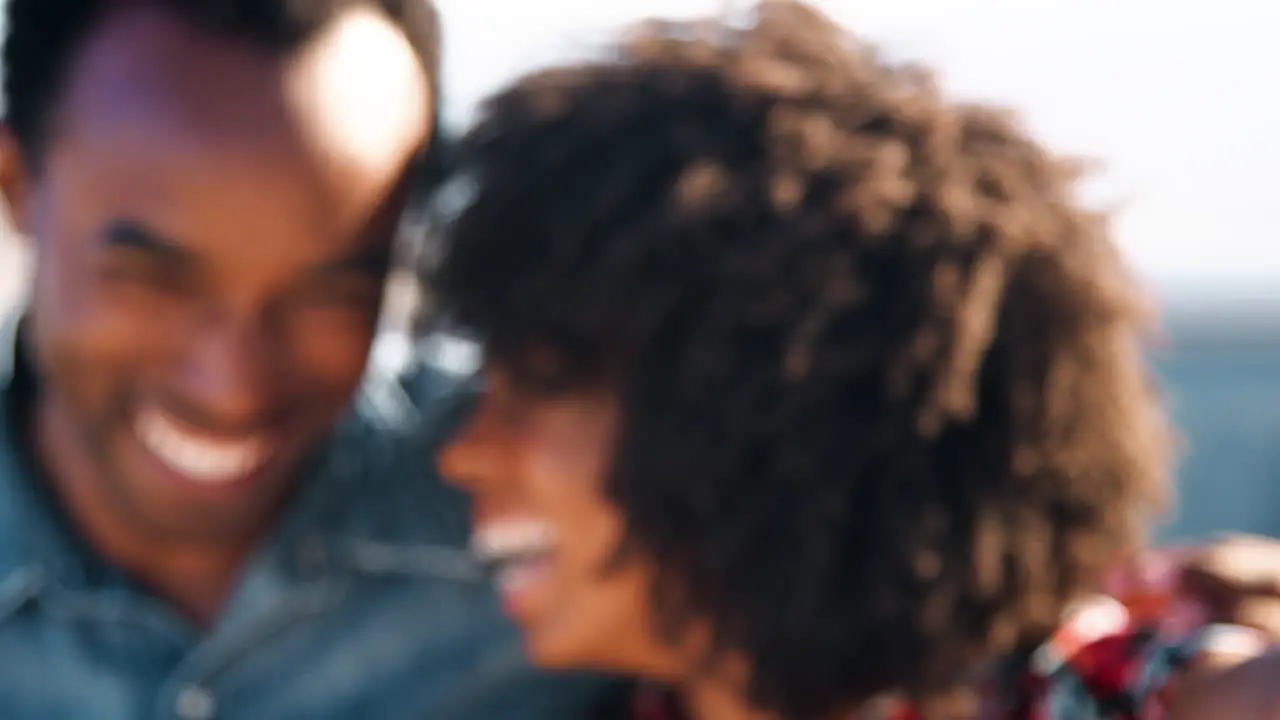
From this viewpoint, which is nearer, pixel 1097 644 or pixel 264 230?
pixel 1097 644

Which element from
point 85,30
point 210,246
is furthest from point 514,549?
point 85,30

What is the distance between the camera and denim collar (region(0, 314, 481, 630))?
165 centimetres

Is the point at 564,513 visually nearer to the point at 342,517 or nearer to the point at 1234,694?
the point at 342,517

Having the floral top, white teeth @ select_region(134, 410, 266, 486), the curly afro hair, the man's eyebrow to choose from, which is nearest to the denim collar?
white teeth @ select_region(134, 410, 266, 486)

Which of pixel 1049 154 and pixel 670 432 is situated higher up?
pixel 1049 154

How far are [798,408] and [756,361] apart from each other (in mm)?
49

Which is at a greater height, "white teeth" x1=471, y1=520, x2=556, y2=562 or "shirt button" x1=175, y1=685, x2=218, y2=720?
"white teeth" x1=471, y1=520, x2=556, y2=562

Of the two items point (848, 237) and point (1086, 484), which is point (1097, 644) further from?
point (848, 237)

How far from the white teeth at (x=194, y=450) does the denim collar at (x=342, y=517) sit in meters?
0.11

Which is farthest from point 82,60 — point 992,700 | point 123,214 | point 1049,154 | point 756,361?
point 992,700

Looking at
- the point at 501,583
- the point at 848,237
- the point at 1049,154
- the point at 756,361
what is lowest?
the point at 501,583

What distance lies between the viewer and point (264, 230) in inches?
58.7

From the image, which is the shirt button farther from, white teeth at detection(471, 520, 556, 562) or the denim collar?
white teeth at detection(471, 520, 556, 562)

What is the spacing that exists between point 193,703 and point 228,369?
36 cm
